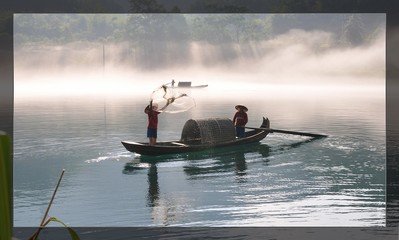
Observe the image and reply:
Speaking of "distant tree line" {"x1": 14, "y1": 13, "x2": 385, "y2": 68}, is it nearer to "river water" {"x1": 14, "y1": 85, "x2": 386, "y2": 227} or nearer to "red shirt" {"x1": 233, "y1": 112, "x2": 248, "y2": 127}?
"river water" {"x1": 14, "y1": 85, "x2": 386, "y2": 227}

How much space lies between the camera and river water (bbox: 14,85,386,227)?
7426 mm

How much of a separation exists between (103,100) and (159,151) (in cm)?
455

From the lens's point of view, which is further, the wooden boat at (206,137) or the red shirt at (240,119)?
the red shirt at (240,119)

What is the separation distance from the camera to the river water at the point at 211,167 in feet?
24.4

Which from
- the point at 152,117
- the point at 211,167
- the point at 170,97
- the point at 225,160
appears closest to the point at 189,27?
the point at 170,97

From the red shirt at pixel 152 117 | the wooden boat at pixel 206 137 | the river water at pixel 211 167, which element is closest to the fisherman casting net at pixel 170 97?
the river water at pixel 211 167

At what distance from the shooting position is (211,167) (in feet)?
33.3

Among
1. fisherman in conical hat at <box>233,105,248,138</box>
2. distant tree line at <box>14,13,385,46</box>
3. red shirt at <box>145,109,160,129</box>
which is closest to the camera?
red shirt at <box>145,109,160,129</box>

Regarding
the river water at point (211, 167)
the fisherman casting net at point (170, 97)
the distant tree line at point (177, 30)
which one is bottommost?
the river water at point (211, 167)

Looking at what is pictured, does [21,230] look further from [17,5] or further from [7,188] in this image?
[7,188]

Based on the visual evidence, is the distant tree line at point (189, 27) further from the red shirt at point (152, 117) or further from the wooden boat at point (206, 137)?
the red shirt at point (152, 117)

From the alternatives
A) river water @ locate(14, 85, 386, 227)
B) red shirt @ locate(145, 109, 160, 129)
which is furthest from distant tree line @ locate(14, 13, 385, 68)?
red shirt @ locate(145, 109, 160, 129)

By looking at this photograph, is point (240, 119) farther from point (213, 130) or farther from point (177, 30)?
point (177, 30)

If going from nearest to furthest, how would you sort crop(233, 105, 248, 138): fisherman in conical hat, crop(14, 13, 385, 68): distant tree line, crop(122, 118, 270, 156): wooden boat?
crop(122, 118, 270, 156): wooden boat, crop(233, 105, 248, 138): fisherman in conical hat, crop(14, 13, 385, 68): distant tree line
